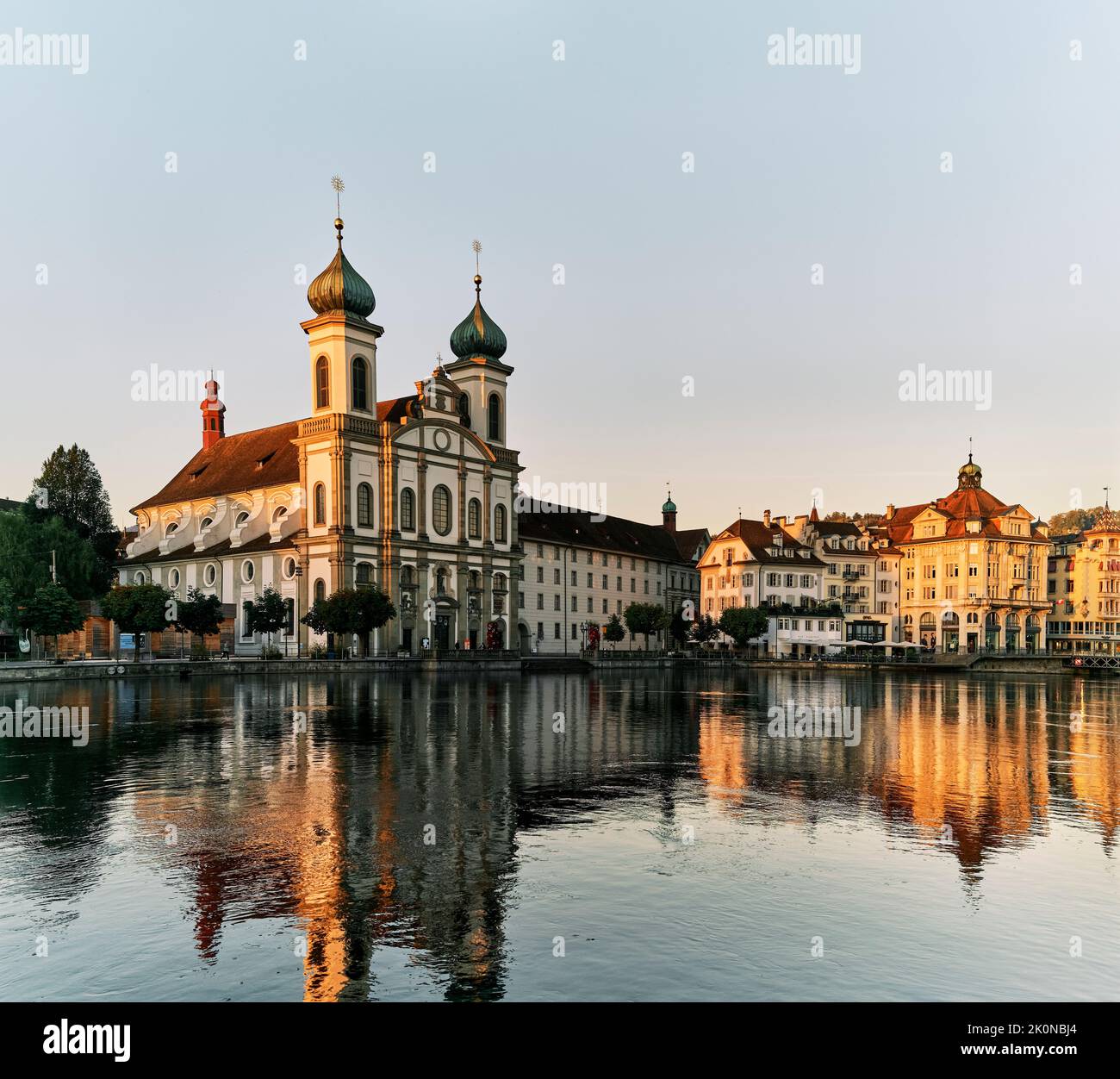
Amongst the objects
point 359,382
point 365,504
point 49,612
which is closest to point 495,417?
point 359,382

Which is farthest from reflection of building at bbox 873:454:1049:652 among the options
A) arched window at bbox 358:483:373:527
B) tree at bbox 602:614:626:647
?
arched window at bbox 358:483:373:527

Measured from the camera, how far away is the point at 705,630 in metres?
98.3

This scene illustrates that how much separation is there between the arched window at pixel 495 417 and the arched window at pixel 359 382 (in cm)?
1497

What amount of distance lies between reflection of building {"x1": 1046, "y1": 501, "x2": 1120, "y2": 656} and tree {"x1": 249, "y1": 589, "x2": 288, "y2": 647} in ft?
293

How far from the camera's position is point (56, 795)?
15.2 meters

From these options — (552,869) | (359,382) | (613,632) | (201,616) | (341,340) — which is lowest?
→ (613,632)

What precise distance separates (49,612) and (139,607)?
7.28 m

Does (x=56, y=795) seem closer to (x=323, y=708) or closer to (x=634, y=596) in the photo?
(x=323, y=708)

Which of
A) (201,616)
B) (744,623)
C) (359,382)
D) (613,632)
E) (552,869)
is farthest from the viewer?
(613,632)

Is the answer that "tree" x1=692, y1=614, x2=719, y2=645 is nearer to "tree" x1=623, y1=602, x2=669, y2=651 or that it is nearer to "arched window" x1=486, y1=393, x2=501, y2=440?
"tree" x1=623, y1=602, x2=669, y2=651

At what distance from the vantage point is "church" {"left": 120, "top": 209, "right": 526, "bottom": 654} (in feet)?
240

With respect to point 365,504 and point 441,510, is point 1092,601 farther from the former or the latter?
point 365,504

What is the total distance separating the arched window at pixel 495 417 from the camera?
88125 mm

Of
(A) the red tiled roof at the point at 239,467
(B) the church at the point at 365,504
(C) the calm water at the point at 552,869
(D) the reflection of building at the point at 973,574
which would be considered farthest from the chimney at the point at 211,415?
(C) the calm water at the point at 552,869
